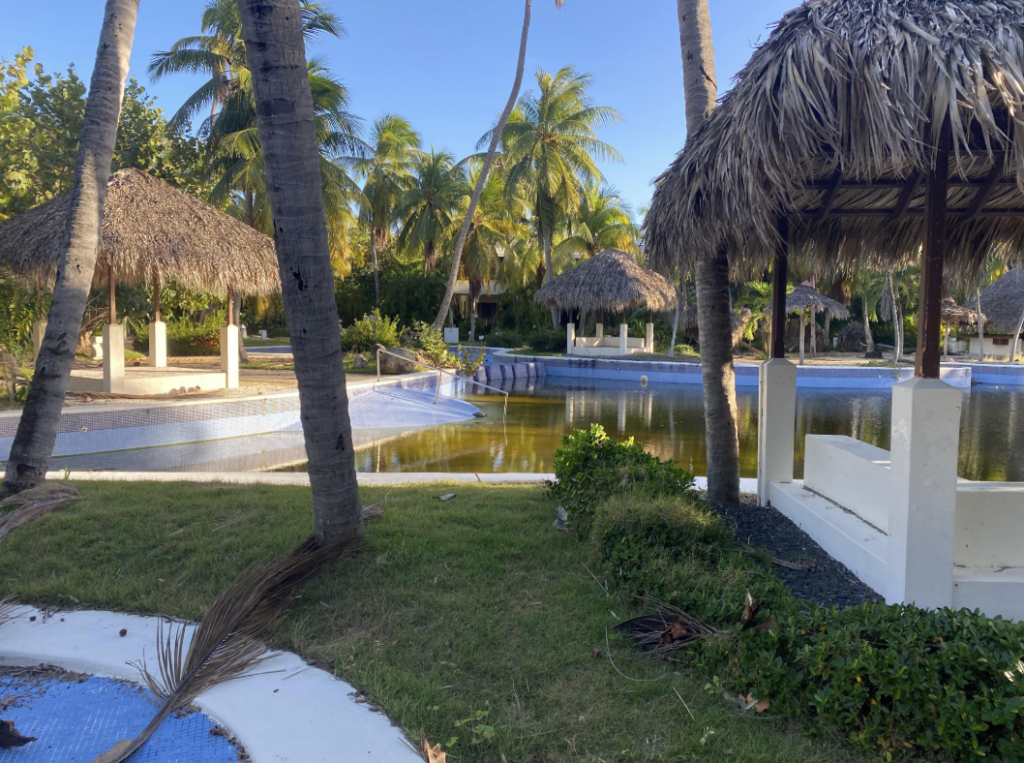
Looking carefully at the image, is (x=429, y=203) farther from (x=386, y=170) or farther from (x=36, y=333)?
(x=36, y=333)

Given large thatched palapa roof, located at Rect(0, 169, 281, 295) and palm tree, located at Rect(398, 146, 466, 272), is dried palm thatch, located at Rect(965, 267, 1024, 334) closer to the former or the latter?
palm tree, located at Rect(398, 146, 466, 272)

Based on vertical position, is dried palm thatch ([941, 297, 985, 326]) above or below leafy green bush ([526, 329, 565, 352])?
above

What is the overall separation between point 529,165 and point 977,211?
68.5ft

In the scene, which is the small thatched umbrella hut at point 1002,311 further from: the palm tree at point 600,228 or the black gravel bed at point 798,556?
the black gravel bed at point 798,556

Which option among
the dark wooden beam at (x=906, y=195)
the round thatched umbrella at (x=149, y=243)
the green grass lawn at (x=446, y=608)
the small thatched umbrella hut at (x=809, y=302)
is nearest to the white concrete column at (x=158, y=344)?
the round thatched umbrella at (x=149, y=243)

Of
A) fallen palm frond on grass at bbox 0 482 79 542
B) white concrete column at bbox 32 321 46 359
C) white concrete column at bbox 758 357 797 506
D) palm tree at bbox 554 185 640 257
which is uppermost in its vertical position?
palm tree at bbox 554 185 640 257

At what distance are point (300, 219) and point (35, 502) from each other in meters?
3.08

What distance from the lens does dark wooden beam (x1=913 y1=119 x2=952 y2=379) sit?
294 centimetres

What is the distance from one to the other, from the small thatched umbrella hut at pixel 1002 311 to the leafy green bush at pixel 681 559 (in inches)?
1081

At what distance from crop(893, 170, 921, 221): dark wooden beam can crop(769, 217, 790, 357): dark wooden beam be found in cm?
70

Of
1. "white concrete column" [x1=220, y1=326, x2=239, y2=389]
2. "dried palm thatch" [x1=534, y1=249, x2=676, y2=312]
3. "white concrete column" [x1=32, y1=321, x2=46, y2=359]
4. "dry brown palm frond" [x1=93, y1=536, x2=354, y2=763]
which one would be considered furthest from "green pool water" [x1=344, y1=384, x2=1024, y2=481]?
"white concrete column" [x1=32, y1=321, x2=46, y2=359]

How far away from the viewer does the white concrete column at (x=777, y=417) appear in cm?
482

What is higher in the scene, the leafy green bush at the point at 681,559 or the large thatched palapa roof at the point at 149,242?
the large thatched palapa roof at the point at 149,242

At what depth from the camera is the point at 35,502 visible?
14.8 ft
